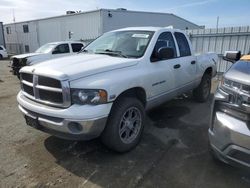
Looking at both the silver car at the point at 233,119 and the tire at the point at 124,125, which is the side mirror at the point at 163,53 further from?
the silver car at the point at 233,119

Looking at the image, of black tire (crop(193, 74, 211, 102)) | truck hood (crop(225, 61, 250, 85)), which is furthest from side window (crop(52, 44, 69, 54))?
truck hood (crop(225, 61, 250, 85))

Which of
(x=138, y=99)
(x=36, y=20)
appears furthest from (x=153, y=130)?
(x=36, y=20)

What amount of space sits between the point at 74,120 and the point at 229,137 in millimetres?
1760

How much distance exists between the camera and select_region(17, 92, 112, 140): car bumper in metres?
2.74

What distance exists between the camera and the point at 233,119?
232 centimetres

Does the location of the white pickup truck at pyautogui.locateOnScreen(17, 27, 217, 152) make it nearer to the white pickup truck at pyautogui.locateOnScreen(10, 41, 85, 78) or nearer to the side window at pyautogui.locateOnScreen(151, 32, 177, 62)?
the side window at pyautogui.locateOnScreen(151, 32, 177, 62)

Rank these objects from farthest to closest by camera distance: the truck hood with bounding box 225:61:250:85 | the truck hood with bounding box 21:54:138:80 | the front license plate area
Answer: the front license plate area → the truck hood with bounding box 21:54:138:80 → the truck hood with bounding box 225:61:250:85

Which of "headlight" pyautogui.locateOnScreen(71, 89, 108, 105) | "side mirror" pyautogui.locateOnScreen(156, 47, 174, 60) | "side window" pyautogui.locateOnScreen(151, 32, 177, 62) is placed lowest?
"headlight" pyautogui.locateOnScreen(71, 89, 108, 105)

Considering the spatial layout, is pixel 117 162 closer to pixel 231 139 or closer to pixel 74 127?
pixel 74 127

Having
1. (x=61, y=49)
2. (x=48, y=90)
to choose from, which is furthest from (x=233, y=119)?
(x=61, y=49)

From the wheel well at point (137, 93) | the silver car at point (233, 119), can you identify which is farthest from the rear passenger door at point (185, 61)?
the silver car at point (233, 119)

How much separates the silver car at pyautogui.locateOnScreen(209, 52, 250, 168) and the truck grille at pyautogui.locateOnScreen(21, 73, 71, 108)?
5.88 feet

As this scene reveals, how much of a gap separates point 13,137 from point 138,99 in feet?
7.83

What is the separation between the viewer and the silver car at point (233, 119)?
7.24 ft
